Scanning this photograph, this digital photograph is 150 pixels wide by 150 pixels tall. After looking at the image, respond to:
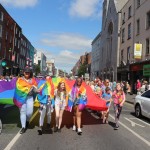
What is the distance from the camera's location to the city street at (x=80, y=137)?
7.99m

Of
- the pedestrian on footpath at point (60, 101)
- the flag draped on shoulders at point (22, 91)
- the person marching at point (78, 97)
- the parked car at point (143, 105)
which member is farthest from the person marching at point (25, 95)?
the parked car at point (143, 105)

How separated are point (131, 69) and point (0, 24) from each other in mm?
25034

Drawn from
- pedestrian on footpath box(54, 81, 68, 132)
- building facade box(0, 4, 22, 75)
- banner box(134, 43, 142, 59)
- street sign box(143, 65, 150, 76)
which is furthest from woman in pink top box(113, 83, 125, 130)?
building facade box(0, 4, 22, 75)

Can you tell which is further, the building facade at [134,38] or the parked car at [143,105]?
the building facade at [134,38]

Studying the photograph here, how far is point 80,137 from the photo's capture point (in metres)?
9.26

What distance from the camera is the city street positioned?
26.2ft

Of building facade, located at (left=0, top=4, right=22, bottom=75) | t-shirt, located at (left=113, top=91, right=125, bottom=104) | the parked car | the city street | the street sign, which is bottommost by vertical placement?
the city street

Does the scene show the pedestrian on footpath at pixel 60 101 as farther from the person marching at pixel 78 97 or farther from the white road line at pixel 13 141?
the white road line at pixel 13 141

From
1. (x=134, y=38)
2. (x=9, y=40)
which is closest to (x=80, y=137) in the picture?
(x=134, y=38)

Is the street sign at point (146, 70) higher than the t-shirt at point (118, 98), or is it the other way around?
the street sign at point (146, 70)

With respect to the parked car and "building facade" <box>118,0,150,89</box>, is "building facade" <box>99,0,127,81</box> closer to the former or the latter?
"building facade" <box>118,0,150,89</box>

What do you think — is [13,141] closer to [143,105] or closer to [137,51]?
[143,105]

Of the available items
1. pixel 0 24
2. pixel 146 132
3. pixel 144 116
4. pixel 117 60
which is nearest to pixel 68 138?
pixel 146 132

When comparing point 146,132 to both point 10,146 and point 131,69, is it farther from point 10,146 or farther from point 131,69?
point 131,69
